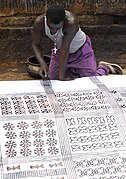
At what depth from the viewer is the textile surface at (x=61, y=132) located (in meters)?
1.92

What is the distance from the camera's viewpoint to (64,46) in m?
2.99

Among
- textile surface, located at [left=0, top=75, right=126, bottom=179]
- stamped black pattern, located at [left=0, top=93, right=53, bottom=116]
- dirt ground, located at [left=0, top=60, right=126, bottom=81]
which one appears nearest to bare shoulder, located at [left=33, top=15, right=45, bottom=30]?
textile surface, located at [left=0, top=75, right=126, bottom=179]

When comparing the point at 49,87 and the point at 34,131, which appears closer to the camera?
the point at 34,131

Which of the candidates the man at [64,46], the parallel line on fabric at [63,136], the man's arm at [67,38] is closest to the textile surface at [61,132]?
the parallel line on fabric at [63,136]

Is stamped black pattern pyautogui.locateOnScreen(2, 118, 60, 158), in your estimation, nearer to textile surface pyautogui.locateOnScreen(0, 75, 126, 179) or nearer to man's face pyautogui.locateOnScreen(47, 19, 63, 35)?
textile surface pyautogui.locateOnScreen(0, 75, 126, 179)

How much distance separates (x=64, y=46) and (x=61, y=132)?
106 centimetres

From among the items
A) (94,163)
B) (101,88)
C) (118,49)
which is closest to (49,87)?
(101,88)

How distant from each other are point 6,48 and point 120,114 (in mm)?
2984

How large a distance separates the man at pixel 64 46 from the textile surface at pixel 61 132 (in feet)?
1.79

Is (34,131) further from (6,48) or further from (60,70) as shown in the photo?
(6,48)

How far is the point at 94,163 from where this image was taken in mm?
1961

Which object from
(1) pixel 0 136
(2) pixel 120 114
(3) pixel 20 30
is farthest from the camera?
(3) pixel 20 30

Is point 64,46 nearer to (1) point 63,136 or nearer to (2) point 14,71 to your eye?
(1) point 63,136

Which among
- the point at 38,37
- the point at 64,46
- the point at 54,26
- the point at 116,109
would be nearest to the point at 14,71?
the point at 38,37
